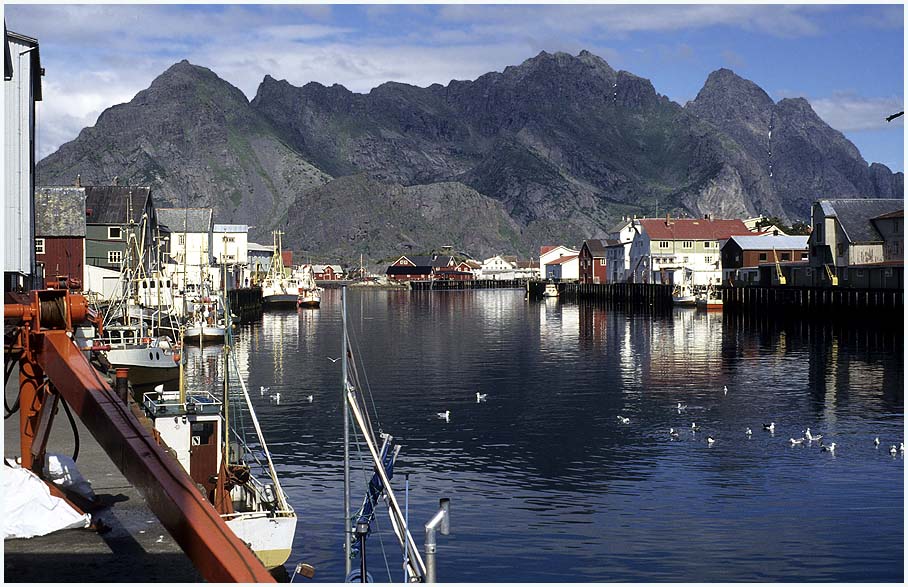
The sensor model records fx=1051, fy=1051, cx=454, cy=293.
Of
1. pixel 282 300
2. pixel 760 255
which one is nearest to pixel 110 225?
pixel 282 300

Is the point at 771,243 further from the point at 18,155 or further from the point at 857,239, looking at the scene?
the point at 18,155

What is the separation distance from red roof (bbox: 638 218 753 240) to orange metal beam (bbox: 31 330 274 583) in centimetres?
15391

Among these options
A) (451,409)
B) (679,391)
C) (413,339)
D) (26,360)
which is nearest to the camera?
(26,360)

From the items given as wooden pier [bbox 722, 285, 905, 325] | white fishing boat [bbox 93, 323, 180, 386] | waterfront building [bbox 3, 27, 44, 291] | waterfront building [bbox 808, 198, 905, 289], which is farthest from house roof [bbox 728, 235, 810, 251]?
waterfront building [bbox 3, 27, 44, 291]

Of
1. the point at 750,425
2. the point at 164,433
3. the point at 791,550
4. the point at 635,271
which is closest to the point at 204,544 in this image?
the point at 164,433

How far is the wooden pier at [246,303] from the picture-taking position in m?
123

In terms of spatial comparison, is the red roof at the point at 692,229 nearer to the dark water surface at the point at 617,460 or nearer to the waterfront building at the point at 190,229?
the waterfront building at the point at 190,229

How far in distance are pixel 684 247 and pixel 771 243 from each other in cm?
2593

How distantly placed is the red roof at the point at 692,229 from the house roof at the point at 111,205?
90.1 meters

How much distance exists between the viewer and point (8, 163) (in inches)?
1385

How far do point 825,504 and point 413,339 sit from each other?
65.5m

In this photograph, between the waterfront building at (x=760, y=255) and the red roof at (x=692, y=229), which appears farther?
the red roof at (x=692, y=229)

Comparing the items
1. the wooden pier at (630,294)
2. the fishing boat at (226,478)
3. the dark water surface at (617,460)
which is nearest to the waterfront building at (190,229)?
the wooden pier at (630,294)

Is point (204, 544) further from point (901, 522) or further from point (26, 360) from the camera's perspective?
point (901, 522)
